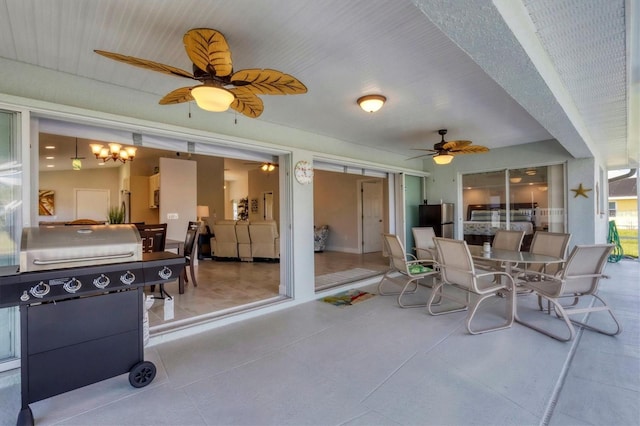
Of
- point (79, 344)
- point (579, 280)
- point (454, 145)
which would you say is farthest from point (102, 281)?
point (454, 145)

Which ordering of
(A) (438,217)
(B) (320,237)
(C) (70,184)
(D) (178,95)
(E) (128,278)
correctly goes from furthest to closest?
(C) (70,184) → (B) (320,237) → (A) (438,217) → (D) (178,95) → (E) (128,278)

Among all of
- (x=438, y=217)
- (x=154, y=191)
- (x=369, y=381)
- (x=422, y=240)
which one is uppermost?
(x=154, y=191)

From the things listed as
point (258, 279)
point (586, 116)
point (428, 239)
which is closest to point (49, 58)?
point (258, 279)

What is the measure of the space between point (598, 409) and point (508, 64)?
2249mm

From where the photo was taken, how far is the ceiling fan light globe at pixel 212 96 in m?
2.08

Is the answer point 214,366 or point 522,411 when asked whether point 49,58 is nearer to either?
point 214,366

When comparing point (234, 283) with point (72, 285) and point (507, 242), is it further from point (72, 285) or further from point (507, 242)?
point (507, 242)

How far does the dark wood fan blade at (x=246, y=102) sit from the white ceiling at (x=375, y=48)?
36 cm

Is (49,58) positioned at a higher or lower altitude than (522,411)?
higher

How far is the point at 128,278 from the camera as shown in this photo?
6.56 feet

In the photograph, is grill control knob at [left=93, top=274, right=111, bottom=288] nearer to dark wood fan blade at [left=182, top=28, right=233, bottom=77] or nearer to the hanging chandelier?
dark wood fan blade at [left=182, top=28, right=233, bottom=77]

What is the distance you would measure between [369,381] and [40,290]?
215 cm

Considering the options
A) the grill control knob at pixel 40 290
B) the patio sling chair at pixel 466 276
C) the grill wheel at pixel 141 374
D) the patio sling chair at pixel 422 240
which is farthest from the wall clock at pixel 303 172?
the grill control knob at pixel 40 290

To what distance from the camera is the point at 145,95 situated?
3012 mm
